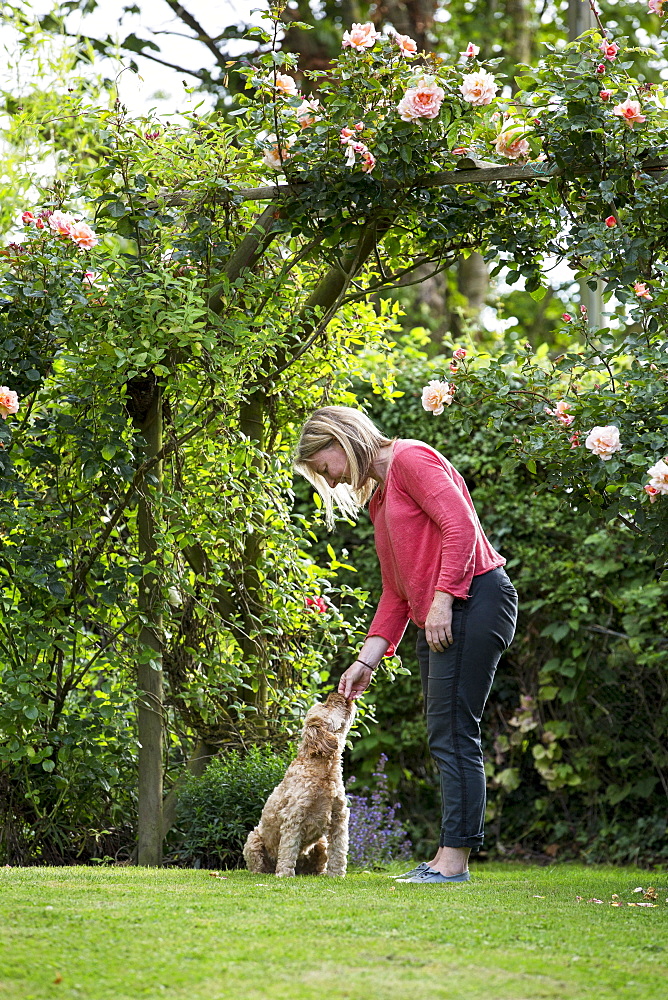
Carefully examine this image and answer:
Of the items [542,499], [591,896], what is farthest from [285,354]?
[591,896]

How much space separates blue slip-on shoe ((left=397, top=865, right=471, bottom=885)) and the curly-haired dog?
0.32 metres

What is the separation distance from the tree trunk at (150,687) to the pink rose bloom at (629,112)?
6.97ft

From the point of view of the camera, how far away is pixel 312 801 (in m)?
3.54

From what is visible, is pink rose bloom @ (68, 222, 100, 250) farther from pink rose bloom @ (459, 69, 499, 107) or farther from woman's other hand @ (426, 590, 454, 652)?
woman's other hand @ (426, 590, 454, 652)

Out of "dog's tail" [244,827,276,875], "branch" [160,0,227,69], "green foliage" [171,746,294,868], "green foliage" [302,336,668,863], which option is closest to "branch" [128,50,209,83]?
"branch" [160,0,227,69]

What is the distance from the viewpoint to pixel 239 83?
1112 cm

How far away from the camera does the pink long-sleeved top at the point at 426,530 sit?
3396 mm

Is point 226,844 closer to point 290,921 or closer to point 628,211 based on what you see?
point 290,921

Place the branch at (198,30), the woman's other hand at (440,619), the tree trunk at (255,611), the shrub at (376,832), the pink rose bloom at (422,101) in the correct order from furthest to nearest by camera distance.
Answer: the branch at (198,30) → the shrub at (376,832) → the tree trunk at (255,611) → the pink rose bloom at (422,101) → the woman's other hand at (440,619)

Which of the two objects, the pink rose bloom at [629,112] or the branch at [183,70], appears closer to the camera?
the pink rose bloom at [629,112]

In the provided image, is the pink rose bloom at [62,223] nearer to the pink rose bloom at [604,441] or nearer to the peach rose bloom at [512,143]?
the peach rose bloom at [512,143]

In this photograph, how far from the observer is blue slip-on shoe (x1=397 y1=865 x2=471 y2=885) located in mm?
3479

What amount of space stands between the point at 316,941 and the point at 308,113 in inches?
119

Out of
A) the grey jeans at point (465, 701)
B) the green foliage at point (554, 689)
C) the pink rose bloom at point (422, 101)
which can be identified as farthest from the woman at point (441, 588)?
the green foliage at point (554, 689)
